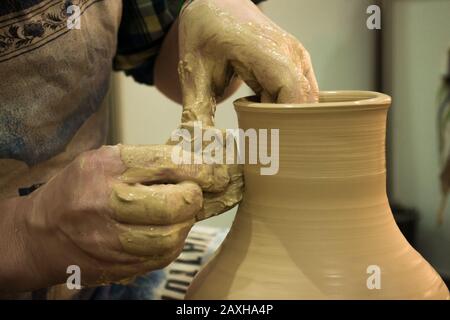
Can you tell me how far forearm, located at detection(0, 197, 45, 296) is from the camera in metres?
0.91

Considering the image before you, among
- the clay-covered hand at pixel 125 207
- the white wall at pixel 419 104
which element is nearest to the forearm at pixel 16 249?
the clay-covered hand at pixel 125 207

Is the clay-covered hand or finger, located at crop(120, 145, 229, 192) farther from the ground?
finger, located at crop(120, 145, 229, 192)

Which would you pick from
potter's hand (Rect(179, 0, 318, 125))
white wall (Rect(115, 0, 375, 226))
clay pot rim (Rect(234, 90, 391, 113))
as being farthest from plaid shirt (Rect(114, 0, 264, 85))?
white wall (Rect(115, 0, 375, 226))

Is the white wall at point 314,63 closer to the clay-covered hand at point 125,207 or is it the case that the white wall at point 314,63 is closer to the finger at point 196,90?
the finger at point 196,90

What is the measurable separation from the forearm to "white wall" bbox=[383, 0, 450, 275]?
2.20 m

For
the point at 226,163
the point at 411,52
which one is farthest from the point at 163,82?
the point at 411,52

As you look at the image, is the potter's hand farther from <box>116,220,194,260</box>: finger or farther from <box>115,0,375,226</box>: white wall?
<box>115,0,375,226</box>: white wall

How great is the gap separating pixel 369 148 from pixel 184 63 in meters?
0.37

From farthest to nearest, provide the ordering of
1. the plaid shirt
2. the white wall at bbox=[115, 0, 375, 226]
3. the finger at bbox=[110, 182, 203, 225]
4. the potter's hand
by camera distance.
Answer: the white wall at bbox=[115, 0, 375, 226] → the plaid shirt → the potter's hand → the finger at bbox=[110, 182, 203, 225]

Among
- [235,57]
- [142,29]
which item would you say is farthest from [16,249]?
[142,29]

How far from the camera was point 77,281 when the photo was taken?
0.87 metres

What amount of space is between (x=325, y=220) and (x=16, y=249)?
0.51m

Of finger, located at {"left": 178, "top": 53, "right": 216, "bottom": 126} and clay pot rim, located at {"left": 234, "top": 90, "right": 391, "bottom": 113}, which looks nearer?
clay pot rim, located at {"left": 234, "top": 90, "right": 391, "bottom": 113}

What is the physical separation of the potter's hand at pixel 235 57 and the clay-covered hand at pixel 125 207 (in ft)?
0.48
